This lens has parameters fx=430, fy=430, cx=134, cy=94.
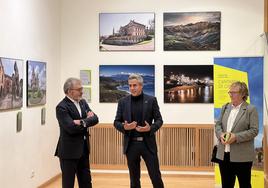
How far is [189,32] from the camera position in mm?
7465

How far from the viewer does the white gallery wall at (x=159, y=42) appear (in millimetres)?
7367

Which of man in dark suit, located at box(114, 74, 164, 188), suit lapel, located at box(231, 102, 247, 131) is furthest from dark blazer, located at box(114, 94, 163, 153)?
suit lapel, located at box(231, 102, 247, 131)

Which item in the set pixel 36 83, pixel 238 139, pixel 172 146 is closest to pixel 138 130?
pixel 238 139

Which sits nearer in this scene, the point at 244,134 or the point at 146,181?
the point at 244,134

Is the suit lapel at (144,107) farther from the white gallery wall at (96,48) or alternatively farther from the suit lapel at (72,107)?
the white gallery wall at (96,48)

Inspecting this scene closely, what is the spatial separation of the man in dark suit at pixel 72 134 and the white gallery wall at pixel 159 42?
289cm

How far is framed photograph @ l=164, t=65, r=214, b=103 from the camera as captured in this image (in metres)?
7.44

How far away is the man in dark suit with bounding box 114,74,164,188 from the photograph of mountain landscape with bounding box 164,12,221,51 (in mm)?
2743

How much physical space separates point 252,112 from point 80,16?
13.7 ft

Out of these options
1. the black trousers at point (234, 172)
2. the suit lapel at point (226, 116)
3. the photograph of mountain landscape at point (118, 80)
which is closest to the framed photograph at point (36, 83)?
the photograph of mountain landscape at point (118, 80)

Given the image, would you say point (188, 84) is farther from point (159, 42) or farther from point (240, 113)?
point (240, 113)

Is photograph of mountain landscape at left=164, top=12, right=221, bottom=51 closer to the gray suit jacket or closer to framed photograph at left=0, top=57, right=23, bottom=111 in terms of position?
framed photograph at left=0, top=57, right=23, bottom=111

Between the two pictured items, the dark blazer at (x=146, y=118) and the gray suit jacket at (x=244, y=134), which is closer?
the gray suit jacket at (x=244, y=134)

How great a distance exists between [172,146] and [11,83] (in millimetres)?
3221
